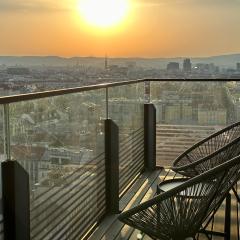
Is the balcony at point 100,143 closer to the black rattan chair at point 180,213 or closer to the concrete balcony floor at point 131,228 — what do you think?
the concrete balcony floor at point 131,228

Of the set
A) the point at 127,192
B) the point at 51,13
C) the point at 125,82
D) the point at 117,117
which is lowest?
the point at 127,192

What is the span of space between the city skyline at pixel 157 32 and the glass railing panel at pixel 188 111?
6.13 feet

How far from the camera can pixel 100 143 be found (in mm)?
3732

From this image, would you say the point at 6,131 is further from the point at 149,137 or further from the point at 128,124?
the point at 149,137

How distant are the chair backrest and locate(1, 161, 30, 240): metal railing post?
1130 millimetres

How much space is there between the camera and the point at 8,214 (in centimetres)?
219

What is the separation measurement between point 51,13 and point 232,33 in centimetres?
673

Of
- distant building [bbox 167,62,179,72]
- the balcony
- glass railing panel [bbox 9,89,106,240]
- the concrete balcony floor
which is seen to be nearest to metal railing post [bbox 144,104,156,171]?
the balcony

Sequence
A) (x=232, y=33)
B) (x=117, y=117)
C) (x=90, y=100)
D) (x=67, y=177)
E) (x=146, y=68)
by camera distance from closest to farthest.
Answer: (x=67, y=177) < (x=90, y=100) < (x=117, y=117) < (x=146, y=68) < (x=232, y=33)

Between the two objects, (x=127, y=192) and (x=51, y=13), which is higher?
(x=51, y=13)

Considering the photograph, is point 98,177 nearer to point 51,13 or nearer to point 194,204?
point 194,204

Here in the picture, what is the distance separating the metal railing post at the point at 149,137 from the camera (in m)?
5.67

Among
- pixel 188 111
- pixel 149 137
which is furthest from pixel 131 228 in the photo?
pixel 188 111

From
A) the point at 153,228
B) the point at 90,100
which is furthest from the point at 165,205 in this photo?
the point at 90,100
